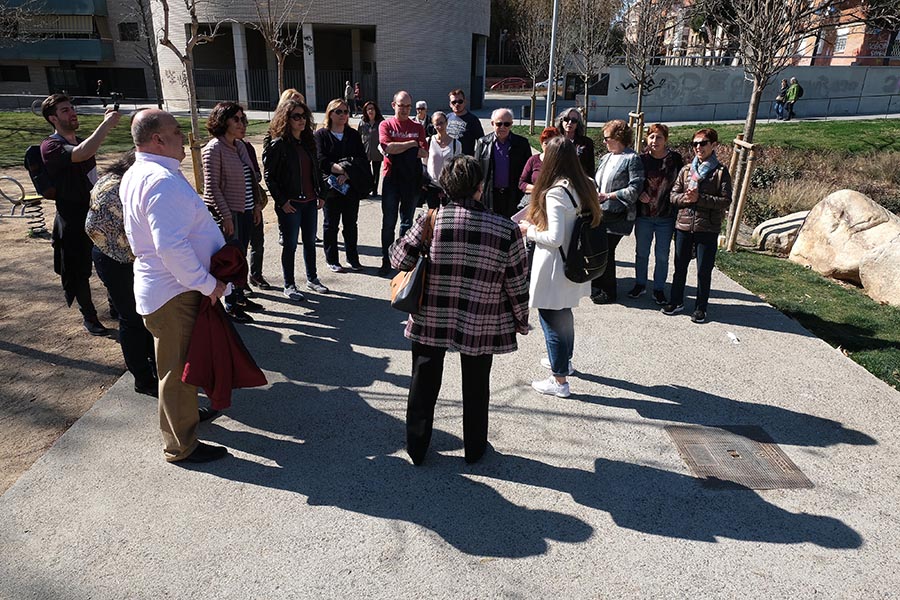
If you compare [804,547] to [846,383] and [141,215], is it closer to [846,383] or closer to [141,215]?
[846,383]

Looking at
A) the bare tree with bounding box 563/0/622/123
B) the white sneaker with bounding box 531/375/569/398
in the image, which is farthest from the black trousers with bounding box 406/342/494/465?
A: the bare tree with bounding box 563/0/622/123

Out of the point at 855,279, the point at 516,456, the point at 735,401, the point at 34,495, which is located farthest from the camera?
the point at 855,279

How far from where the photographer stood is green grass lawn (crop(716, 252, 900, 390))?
5.44 meters

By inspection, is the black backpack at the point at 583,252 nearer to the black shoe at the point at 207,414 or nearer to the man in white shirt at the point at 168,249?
the man in white shirt at the point at 168,249

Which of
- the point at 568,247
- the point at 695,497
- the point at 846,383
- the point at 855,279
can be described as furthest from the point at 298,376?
the point at 855,279

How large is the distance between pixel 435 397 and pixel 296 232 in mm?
3184

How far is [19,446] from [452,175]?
10.5ft

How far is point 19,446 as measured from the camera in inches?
153

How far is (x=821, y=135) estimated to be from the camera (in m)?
21.1

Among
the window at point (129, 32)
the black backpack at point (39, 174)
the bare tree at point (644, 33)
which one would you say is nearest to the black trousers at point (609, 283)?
the black backpack at point (39, 174)

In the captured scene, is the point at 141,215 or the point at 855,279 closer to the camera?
the point at 141,215

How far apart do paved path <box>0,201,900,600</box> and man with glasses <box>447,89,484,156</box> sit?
3.30 m

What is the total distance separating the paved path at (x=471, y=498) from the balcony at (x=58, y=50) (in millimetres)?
41523

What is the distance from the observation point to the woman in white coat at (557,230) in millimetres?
3889
